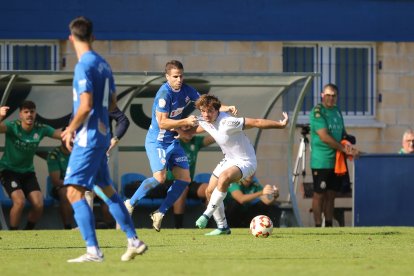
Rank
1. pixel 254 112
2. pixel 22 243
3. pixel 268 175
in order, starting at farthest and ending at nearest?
pixel 268 175
pixel 254 112
pixel 22 243

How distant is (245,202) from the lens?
18.7 m

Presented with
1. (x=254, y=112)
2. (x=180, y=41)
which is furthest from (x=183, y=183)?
(x=180, y=41)

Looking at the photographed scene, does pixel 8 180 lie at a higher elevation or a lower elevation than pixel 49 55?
lower

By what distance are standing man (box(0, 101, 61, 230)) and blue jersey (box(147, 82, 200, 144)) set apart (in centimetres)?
275

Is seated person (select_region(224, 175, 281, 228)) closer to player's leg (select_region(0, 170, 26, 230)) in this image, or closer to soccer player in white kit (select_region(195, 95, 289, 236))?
player's leg (select_region(0, 170, 26, 230))

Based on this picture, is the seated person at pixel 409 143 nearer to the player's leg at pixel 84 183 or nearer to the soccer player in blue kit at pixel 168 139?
the soccer player in blue kit at pixel 168 139

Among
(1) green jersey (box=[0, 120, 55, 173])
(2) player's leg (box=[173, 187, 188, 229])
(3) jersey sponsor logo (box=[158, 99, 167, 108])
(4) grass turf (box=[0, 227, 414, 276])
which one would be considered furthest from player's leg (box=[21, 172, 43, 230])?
(3) jersey sponsor logo (box=[158, 99, 167, 108])

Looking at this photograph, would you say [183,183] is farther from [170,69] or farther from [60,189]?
[60,189]

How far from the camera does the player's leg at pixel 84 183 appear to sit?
10.9 meters

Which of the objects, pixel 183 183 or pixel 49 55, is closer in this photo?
pixel 183 183

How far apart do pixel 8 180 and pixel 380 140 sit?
6.78 m
